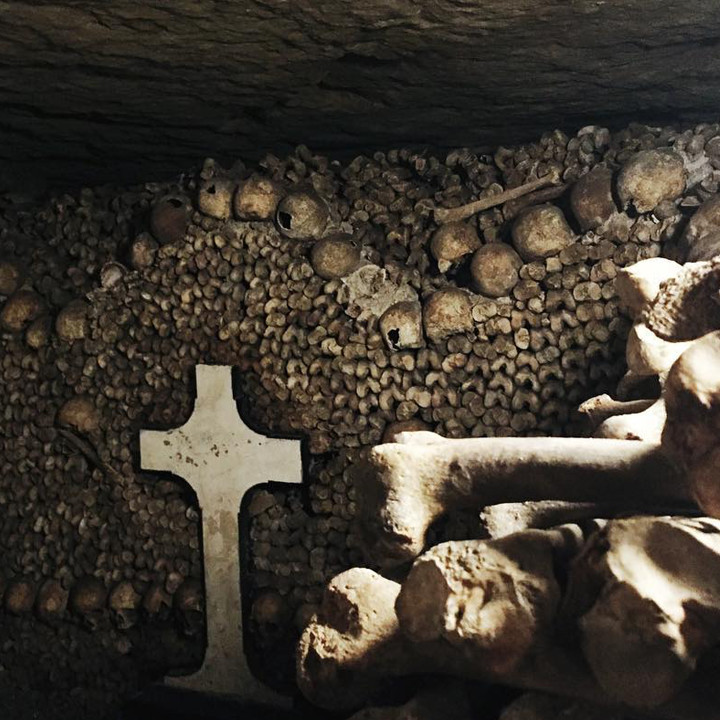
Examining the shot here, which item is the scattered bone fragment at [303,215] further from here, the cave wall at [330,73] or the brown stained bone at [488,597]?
the brown stained bone at [488,597]

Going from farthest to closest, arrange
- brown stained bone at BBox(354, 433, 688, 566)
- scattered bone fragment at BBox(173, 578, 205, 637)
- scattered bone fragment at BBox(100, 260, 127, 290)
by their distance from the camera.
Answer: scattered bone fragment at BBox(100, 260, 127, 290), scattered bone fragment at BBox(173, 578, 205, 637), brown stained bone at BBox(354, 433, 688, 566)

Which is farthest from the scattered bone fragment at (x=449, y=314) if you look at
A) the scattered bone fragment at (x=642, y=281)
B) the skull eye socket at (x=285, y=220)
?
the scattered bone fragment at (x=642, y=281)

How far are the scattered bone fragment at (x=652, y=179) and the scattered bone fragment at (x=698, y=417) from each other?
1395mm

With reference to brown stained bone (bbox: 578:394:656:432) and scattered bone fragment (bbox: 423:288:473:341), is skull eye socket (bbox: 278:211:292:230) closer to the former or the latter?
scattered bone fragment (bbox: 423:288:473:341)

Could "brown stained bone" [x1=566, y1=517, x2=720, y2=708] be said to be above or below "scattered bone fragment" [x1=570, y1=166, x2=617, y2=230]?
below

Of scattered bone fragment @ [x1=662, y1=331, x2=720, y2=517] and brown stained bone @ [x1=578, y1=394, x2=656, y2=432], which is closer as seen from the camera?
scattered bone fragment @ [x1=662, y1=331, x2=720, y2=517]

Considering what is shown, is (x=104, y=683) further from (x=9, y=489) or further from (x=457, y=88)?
(x=457, y=88)

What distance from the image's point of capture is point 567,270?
281 centimetres

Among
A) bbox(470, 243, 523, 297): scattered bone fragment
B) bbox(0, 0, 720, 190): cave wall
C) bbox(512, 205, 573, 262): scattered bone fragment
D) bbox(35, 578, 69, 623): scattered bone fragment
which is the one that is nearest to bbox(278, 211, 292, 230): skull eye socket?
bbox(0, 0, 720, 190): cave wall

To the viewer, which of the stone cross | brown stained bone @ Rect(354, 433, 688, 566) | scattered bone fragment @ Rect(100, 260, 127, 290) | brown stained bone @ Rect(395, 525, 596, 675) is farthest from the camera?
scattered bone fragment @ Rect(100, 260, 127, 290)

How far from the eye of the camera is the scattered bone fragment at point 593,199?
2695mm

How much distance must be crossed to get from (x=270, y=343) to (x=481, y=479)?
1.70m

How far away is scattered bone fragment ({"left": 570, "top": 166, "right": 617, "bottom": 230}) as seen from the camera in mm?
2695

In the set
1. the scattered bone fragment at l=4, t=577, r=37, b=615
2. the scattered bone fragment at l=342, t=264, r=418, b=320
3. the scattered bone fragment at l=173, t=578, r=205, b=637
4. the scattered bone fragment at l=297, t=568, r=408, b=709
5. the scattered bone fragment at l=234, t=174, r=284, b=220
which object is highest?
the scattered bone fragment at l=234, t=174, r=284, b=220
